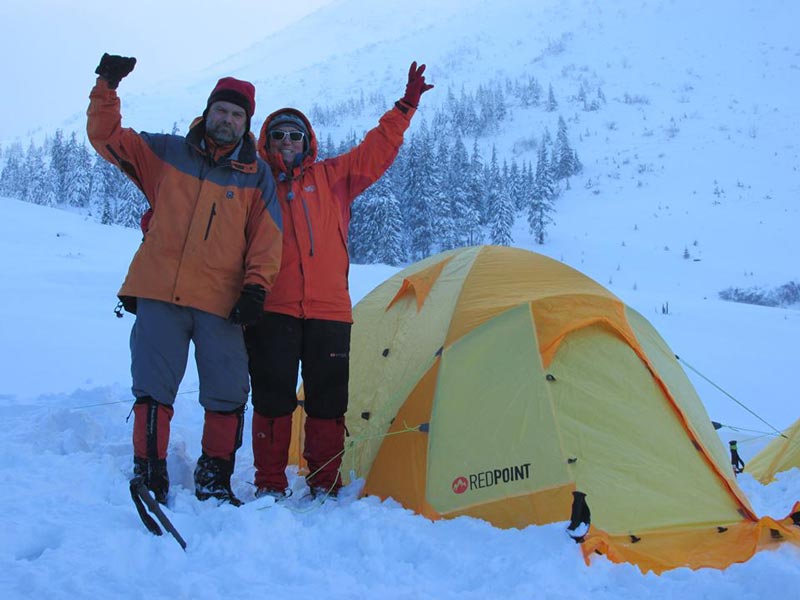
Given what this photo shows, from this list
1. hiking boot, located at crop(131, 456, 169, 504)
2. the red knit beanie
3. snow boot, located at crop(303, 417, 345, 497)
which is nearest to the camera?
hiking boot, located at crop(131, 456, 169, 504)

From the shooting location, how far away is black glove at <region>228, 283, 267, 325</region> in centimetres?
317

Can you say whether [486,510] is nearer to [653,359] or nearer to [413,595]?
[413,595]

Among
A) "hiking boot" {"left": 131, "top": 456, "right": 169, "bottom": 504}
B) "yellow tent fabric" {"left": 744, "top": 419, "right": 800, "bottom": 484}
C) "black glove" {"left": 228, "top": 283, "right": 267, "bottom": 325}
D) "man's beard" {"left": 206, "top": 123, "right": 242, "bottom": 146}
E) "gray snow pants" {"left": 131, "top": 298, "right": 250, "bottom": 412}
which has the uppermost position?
"man's beard" {"left": 206, "top": 123, "right": 242, "bottom": 146}

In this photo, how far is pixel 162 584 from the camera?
2.13 m

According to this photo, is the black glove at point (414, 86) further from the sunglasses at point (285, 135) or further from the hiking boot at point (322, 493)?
the hiking boot at point (322, 493)

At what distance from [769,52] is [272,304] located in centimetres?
8406

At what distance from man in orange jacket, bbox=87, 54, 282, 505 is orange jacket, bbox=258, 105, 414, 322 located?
0.87ft

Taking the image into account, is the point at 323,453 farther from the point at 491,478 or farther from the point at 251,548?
the point at 251,548

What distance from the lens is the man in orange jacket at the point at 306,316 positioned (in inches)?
141

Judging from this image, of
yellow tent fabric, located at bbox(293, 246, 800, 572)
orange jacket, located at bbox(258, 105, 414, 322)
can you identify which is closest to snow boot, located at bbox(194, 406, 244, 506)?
orange jacket, located at bbox(258, 105, 414, 322)

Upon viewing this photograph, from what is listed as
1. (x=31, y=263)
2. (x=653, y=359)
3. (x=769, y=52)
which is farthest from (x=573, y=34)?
(x=653, y=359)

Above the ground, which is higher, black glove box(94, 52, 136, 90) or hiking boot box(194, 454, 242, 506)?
black glove box(94, 52, 136, 90)

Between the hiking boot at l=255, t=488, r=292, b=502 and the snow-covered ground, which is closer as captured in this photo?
the snow-covered ground

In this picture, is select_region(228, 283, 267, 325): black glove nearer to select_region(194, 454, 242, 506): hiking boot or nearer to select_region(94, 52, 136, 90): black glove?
select_region(194, 454, 242, 506): hiking boot
